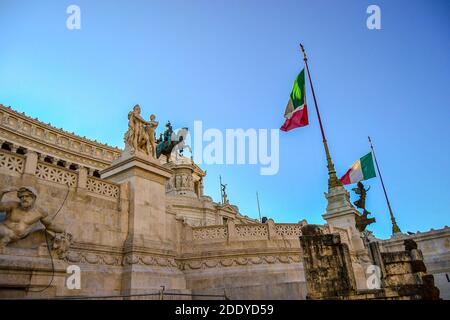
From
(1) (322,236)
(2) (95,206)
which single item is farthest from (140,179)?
(1) (322,236)

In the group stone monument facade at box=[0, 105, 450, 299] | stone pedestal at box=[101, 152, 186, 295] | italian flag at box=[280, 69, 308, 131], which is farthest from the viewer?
italian flag at box=[280, 69, 308, 131]

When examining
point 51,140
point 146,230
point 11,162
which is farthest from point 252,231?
point 51,140

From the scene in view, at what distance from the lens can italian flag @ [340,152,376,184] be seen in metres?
20.0

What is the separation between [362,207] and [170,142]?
27.4 meters

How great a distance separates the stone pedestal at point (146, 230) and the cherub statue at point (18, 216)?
342cm

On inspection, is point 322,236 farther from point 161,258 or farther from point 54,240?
point 54,240

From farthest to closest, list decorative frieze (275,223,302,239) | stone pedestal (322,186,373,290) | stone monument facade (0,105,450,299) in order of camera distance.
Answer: stone pedestal (322,186,373,290) < decorative frieze (275,223,302,239) < stone monument facade (0,105,450,299)

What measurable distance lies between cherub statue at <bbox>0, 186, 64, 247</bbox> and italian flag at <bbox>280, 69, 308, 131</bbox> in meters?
15.1

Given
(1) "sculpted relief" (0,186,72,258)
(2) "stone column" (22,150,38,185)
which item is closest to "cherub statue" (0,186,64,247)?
(1) "sculpted relief" (0,186,72,258)

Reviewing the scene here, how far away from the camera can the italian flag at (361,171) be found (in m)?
20.0

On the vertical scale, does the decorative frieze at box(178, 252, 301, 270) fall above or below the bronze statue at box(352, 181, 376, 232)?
below

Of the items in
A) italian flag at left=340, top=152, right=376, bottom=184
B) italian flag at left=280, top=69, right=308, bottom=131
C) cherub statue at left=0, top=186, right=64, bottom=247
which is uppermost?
italian flag at left=280, top=69, right=308, bottom=131

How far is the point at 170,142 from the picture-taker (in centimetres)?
3966

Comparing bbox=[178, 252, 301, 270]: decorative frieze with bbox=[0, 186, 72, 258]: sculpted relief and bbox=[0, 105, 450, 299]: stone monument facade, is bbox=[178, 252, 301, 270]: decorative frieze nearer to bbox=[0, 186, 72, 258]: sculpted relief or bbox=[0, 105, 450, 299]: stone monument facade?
bbox=[0, 105, 450, 299]: stone monument facade
